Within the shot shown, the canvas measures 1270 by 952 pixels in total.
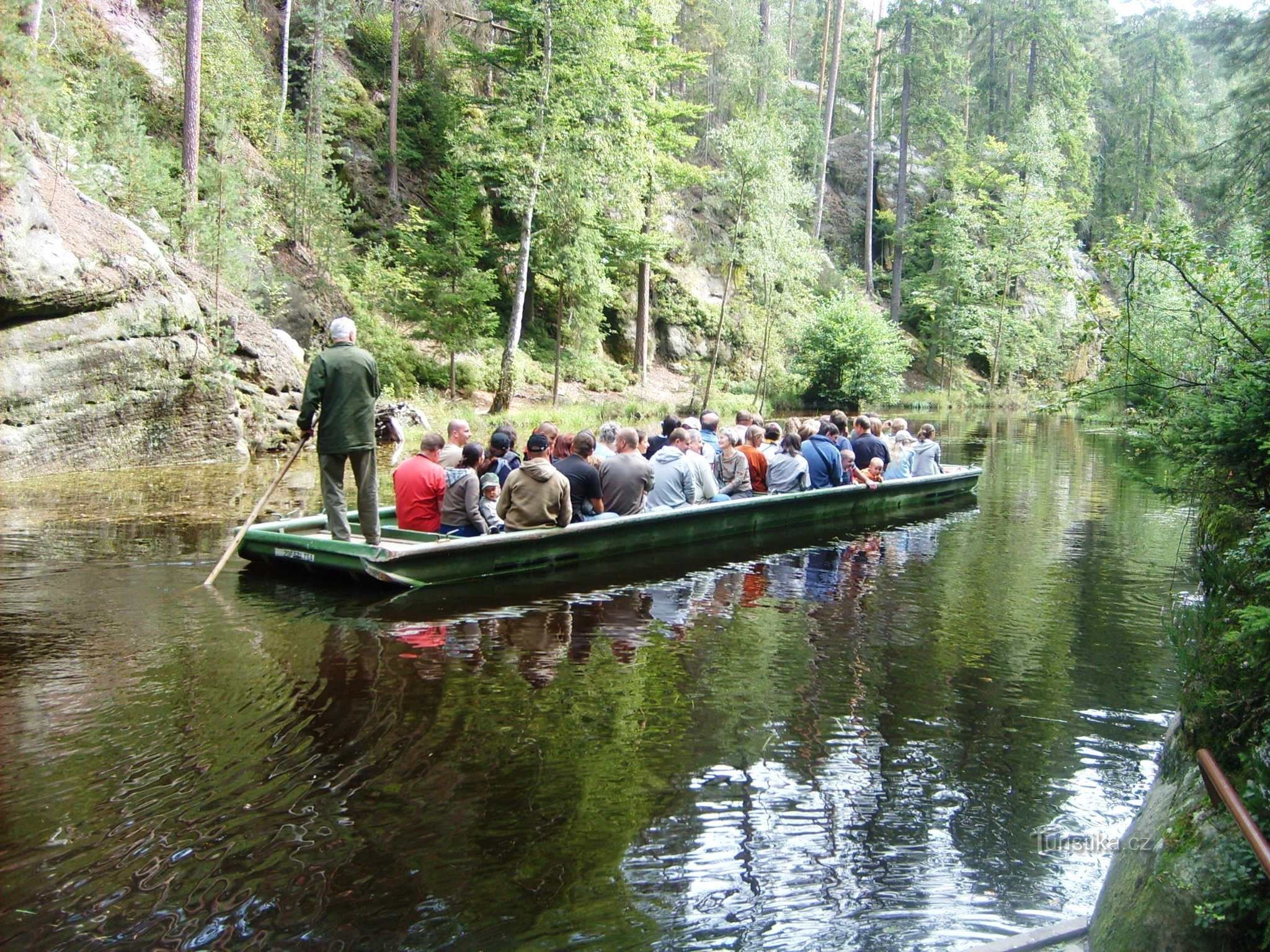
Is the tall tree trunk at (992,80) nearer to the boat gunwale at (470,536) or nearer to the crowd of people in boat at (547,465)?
the crowd of people in boat at (547,465)

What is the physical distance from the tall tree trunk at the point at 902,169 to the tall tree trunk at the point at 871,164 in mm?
1118

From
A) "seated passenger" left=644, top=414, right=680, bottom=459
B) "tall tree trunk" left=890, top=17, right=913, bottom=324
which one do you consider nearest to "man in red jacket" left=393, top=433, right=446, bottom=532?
"seated passenger" left=644, top=414, right=680, bottom=459

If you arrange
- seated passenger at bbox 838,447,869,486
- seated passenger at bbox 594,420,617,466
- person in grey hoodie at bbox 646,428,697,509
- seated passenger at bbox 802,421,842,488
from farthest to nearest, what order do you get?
seated passenger at bbox 838,447,869,486, seated passenger at bbox 802,421,842,488, person in grey hoodie at bbox 646,428,697,509, seated passenger at bbox 594,420,617,466

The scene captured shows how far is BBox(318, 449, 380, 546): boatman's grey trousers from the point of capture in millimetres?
7945

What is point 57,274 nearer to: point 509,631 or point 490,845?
point 509,631

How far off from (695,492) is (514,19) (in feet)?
51.0

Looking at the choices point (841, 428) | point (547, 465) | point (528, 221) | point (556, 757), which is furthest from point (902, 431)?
point (528, 221)

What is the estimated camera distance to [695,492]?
1059 centimetres

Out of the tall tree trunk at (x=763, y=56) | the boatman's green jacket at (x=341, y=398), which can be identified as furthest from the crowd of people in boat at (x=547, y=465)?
the tall tree trunk at (x=763, y=56)

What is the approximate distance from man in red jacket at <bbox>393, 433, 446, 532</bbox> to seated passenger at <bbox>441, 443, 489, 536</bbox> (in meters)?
0.09

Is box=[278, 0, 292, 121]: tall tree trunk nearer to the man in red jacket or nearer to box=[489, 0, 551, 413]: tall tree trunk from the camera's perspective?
box=[489, 0, 551, 413]: tall tree trunk

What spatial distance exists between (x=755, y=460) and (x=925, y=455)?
3645mm

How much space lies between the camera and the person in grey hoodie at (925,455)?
1420 cm

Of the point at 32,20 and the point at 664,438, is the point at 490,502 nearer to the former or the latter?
the point at 664,438
